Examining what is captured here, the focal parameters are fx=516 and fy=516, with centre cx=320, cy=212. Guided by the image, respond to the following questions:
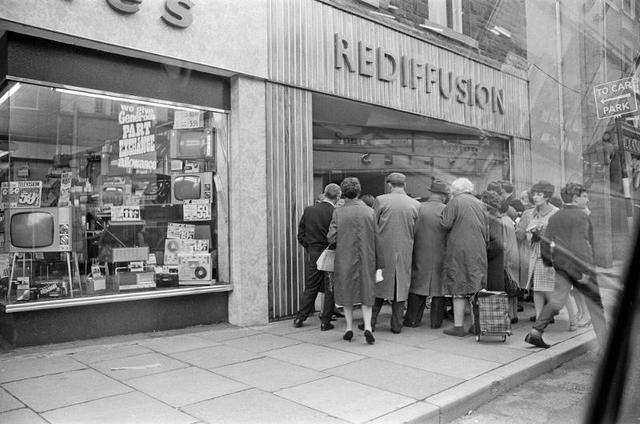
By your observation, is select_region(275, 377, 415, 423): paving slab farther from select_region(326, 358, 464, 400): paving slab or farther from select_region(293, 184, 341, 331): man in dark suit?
select_region(293, 184, 341, 331): man in dark suit

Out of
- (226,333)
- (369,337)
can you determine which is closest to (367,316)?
(369,337)

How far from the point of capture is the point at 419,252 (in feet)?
21.0

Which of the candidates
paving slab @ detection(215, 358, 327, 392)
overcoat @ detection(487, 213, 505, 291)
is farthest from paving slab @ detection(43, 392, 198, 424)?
overcoat @ detection(487, 213, 505, 291)

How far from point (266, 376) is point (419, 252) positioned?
279 cm

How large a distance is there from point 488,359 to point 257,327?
114 inches

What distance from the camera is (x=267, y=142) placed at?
22.5ft

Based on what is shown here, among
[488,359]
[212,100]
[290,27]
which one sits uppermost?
[290,27]

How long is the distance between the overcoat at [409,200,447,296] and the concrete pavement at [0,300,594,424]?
1.86 ft

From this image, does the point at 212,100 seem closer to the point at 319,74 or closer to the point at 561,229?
the point at 319,74

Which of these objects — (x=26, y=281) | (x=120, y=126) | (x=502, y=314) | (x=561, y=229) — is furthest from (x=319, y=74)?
(x=561, y=229)

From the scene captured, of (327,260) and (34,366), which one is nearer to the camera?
(34,366)

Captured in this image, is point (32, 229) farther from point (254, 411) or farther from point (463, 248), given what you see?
point (463, 248)

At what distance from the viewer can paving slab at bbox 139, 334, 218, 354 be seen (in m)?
5.32

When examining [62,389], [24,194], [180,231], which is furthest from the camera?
[180,231]
